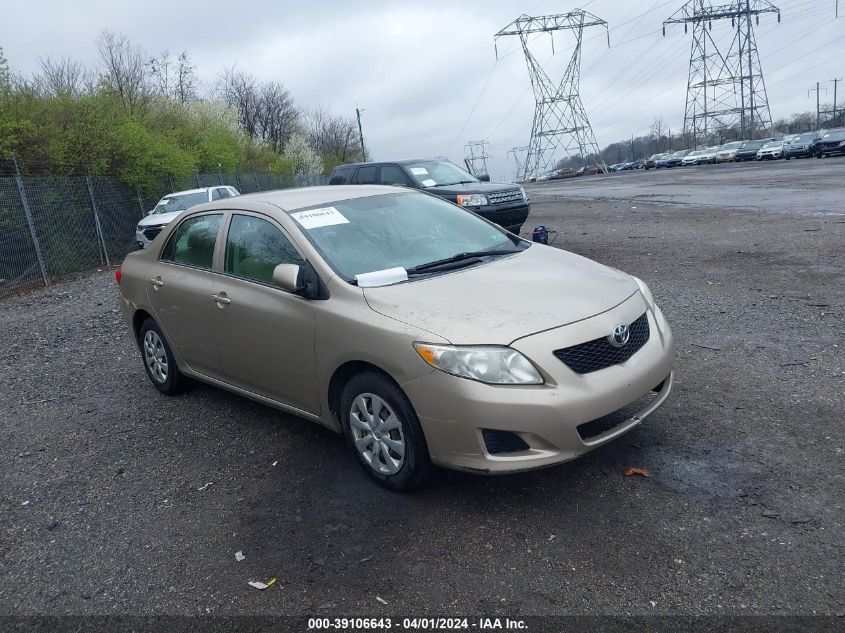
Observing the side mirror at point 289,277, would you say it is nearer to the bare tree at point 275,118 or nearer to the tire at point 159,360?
the tire at point 159,360

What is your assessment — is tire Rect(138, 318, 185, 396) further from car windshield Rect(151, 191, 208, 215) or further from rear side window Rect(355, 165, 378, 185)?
car windshield Rect(151, 191, 208, 215)

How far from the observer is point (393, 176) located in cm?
1341

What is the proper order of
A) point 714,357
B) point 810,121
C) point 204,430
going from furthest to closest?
1. point 810,121
2. point 714,357
3. point 204,430

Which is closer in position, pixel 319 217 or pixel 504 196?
pixel 319 217

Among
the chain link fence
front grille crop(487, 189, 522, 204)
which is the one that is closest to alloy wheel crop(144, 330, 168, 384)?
front grille crop(487, 189, 522, 204)

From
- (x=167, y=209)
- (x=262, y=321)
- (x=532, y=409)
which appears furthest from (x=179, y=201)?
(x=532, y=409)

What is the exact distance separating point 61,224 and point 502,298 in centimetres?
1547

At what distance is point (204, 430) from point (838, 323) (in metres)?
5.44

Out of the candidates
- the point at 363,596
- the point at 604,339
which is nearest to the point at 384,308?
the point at 604,339

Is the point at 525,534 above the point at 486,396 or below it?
below

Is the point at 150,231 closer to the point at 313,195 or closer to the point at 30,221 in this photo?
the point at 30,221

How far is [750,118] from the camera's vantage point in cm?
6712

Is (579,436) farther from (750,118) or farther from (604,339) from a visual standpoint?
(750,118)

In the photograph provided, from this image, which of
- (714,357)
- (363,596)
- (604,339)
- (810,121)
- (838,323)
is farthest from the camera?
(810,121)
